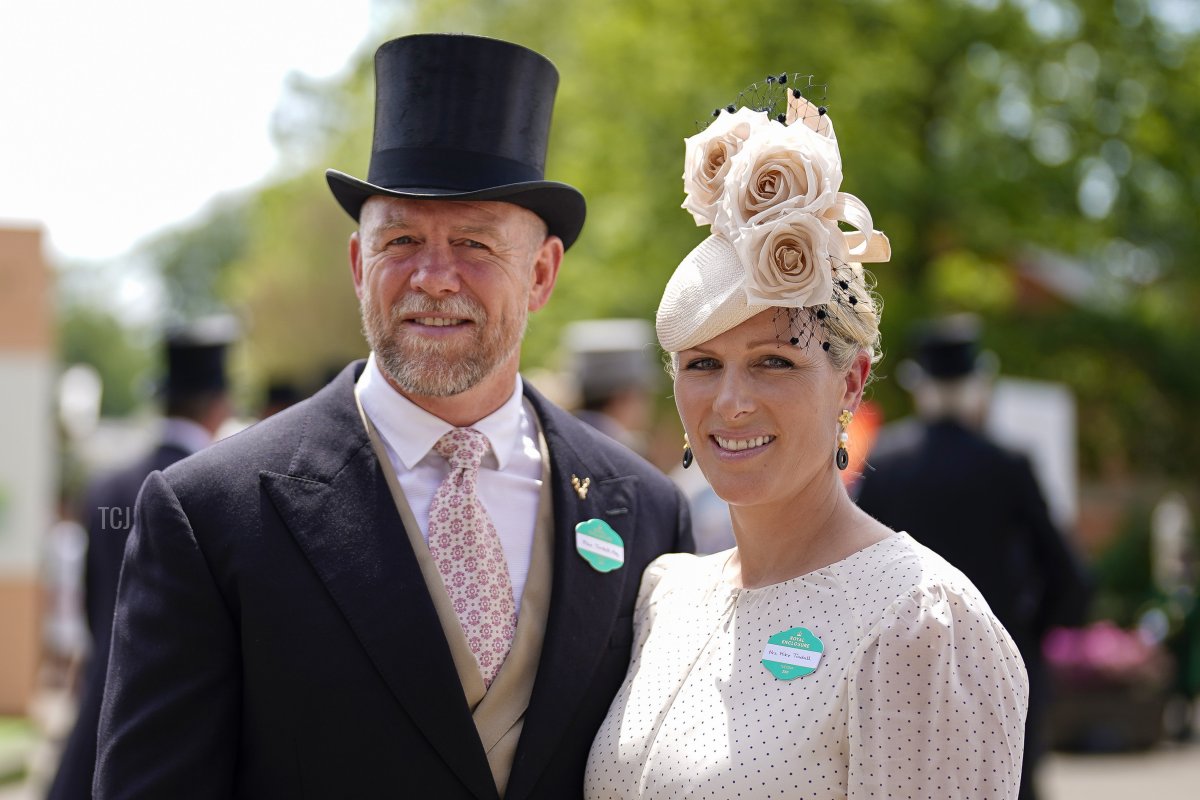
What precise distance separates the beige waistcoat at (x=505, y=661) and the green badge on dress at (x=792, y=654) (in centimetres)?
51

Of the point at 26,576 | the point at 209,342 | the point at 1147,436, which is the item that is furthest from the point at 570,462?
the point at 1147,436

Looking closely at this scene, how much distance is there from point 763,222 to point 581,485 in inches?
32.1

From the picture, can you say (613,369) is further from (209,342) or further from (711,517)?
(209,342)

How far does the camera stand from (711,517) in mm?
6777

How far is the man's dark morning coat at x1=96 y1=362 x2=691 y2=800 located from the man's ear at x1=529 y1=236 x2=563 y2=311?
673 mm

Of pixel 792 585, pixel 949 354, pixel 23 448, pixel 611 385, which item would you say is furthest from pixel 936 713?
pixel 23 448

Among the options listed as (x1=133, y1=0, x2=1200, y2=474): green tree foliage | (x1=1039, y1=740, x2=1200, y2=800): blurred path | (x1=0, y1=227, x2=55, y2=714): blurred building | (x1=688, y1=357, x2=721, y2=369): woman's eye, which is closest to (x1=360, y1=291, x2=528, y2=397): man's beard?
(x1=688, y1=357, x2=721, y2=369): woman's eye

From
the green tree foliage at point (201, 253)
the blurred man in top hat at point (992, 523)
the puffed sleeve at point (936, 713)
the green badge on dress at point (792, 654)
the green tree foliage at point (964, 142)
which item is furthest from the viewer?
the green tree foliage at point (201, 253)

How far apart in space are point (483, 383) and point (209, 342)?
12.2 ft

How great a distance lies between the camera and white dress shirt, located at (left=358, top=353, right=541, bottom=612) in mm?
2922

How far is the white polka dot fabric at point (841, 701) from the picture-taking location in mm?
2279

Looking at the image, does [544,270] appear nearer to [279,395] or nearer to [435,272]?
[435,272]

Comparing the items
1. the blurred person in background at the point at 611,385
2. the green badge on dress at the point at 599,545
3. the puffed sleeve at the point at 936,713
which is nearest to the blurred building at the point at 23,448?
the blurred person in background at the point at 611,385

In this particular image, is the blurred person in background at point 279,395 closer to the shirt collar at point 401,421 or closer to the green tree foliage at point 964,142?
the shirt collar at point 401,421
